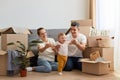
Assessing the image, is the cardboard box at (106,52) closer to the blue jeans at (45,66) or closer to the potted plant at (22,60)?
the blue jeans at (45,66)

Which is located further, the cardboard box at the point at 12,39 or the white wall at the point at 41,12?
the white wall at the point at 41,12

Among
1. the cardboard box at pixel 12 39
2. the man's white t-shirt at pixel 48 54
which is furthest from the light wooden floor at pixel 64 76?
the cardboard box at pixel 12 39

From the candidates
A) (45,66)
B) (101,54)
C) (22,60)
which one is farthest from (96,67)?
(22,60)

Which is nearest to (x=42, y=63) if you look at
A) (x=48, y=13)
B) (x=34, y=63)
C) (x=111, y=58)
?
(x=34, y=63)

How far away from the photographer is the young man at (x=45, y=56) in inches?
134

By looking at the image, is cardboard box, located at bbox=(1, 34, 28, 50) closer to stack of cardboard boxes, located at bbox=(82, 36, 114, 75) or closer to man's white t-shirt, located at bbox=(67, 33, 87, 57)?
man's white t-shirt, located at bbox=(67, 33, 87, 57)

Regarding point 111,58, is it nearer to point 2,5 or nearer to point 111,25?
point 111,25

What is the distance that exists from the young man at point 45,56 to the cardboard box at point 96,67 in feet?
1.73

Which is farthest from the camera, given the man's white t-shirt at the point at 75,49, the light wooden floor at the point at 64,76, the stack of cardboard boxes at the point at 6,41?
the man's white t-shirt at the point at 75,49

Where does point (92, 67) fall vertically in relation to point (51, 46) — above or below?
below

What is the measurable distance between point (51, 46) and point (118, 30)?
151cm

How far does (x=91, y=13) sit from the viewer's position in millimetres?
4648

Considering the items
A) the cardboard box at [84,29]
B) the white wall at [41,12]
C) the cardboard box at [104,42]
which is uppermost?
the white wall at [41,12]

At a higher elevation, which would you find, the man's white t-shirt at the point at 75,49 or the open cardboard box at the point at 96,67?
the man's white t-shirt at the point at 75,49
